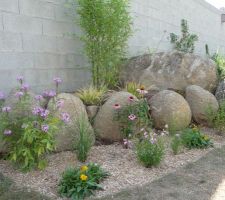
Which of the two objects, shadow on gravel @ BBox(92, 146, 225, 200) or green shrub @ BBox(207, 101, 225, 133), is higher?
green shrub @ BBox(207, 101, 225, 133)

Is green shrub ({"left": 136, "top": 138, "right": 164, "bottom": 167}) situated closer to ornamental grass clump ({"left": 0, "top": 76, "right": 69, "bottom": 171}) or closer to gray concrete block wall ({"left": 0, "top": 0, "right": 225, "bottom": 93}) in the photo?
ornamental grass clump ({"left": 0, "top": 76, "right": 69, "bottom": 171})

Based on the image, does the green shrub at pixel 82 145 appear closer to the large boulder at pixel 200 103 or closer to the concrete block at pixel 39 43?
the concrete block at pixel 39 43

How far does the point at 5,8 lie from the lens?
5320mm

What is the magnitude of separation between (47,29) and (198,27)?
8.15 meters

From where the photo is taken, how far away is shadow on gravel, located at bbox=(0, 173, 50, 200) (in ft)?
12.6

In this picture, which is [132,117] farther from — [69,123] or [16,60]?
[16,60]

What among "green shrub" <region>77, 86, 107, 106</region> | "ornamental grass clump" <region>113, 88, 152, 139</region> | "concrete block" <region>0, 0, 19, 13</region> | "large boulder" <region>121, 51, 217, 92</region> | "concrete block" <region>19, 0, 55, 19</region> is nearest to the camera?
"concrete block" <region>0, 0, 19, 13</region>

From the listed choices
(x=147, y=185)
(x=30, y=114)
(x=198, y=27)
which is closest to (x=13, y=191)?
(x=30, y=114)

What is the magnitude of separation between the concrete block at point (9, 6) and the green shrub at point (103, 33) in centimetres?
122

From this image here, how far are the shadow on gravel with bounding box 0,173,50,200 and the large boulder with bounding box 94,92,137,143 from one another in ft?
6.08

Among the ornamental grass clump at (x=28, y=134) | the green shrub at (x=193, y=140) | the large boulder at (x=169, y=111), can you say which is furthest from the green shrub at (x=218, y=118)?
the ornamental grass clump at (x=28, y=134)

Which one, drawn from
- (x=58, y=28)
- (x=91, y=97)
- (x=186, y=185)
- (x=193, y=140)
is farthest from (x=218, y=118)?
(x=58, y=28)

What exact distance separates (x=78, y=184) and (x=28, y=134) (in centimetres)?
81

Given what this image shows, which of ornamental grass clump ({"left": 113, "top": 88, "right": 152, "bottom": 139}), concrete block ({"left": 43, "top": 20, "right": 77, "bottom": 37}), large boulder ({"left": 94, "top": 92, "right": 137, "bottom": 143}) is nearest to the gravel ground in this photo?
large boulder ({"left": 94, "top": 92, "right": 137, "bottom": 143})
